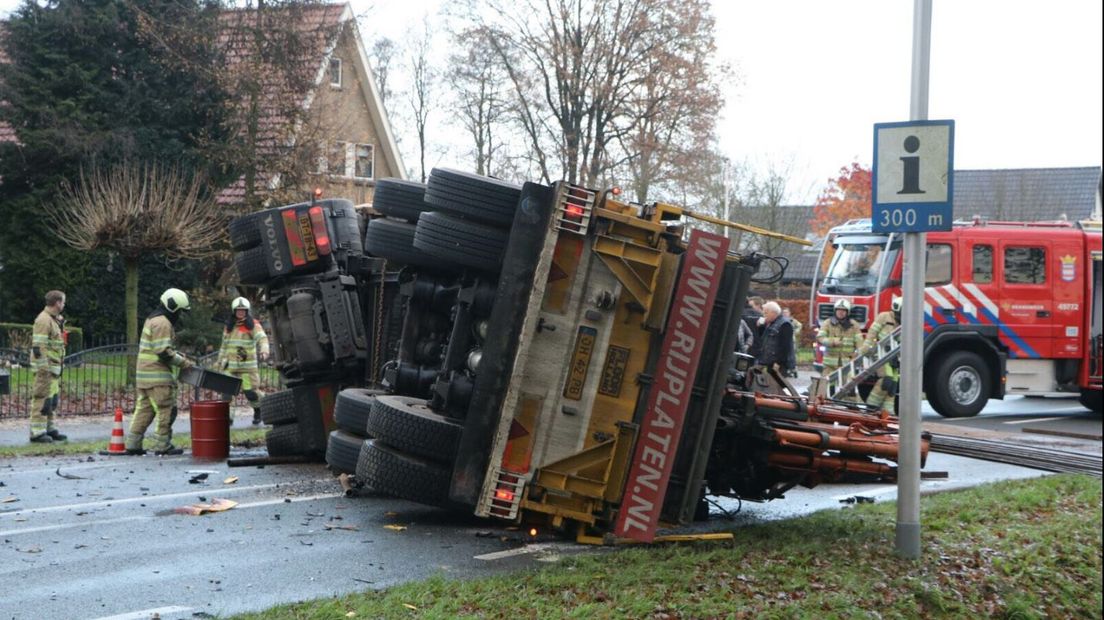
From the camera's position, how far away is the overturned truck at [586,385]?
7.53m

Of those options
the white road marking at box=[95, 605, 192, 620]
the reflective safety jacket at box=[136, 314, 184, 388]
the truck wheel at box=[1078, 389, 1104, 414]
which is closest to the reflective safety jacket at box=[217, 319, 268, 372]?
the reflective safety jacket at box=[136, 314, 184, 388]

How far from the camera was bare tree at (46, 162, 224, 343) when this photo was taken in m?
20.7

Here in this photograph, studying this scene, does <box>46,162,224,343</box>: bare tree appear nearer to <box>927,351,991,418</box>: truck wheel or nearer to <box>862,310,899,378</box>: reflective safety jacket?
<box>862,310,899,378</box>: reflective safety jacket

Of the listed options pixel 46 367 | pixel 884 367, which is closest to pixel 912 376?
pixel 884 367

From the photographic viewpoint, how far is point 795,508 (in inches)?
391

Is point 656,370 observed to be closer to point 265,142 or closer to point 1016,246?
point 1016,246

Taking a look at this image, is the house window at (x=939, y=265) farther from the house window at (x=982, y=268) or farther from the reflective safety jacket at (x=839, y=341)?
the reflective safety jacket at (x=839, y=341)

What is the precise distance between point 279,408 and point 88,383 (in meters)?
8.32

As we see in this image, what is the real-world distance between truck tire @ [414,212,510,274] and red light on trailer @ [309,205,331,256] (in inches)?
138

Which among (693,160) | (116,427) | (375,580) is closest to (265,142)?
(693,160)

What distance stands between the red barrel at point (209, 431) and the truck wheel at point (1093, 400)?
1423 centimetres

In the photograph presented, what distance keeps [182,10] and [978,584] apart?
2286cm

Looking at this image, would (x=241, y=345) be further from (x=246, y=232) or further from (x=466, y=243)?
(x=466, y=243)

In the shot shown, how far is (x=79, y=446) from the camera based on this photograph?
1359cm
